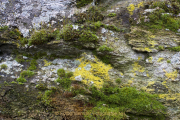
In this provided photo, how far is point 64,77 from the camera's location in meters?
7.09

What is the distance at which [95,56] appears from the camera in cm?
750

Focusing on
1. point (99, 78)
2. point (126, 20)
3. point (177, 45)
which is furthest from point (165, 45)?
point (99, 78)

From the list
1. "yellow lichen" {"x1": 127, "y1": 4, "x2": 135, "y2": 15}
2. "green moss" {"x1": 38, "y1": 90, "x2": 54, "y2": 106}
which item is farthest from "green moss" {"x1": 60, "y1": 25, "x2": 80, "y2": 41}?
"yellow lichen" {"x1": 127, "y1": 4, "x2": 135, "y2": 15}

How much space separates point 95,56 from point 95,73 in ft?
3.46

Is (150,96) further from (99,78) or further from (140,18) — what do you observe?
(140,18)

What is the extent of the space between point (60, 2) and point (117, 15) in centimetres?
417

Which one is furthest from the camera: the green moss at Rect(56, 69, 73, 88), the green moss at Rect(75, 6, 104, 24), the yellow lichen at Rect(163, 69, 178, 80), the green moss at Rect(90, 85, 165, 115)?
the green moss at Rect(75, 6, 104, 24)

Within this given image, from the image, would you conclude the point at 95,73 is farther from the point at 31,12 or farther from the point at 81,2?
the point at 31,12

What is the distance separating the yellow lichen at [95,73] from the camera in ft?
23.1

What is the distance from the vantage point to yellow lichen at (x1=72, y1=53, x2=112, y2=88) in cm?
703

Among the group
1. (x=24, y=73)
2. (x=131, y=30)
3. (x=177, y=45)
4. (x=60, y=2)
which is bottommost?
(x=24, y=73)

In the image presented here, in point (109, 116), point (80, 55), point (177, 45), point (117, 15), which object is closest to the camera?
point (109, 116)

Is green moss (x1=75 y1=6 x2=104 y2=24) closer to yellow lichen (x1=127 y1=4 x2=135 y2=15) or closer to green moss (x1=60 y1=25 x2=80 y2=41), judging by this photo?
green moss (x1=60 y1=25 x2=80 y2=41)

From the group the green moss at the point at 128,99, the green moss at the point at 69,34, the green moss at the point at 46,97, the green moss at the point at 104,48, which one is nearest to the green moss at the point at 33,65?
the green moss at the point at 46,97
